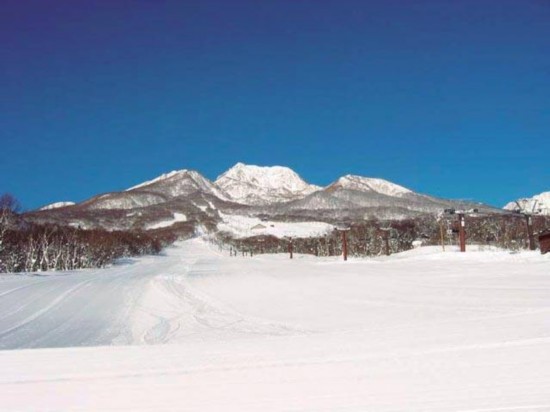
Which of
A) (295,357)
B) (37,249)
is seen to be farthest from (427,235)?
(295,357)

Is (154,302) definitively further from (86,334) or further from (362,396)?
(362,396)

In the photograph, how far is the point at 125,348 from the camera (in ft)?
31.4

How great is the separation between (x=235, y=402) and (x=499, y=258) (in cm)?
3092

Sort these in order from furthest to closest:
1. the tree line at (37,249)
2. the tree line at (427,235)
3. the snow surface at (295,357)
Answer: the tree line at (427,235)
the tree line at (37,249)
the snow surface at (295,357)

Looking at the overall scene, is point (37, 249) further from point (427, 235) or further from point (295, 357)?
point (295, 357)

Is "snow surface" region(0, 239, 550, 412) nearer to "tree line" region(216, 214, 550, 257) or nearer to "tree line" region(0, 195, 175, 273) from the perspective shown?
"tree line" region(0, 195, 175, 273)

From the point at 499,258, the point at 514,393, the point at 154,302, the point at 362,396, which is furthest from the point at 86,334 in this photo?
the point at 499,258

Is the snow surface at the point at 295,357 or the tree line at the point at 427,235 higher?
the tree line at the point at 427,235

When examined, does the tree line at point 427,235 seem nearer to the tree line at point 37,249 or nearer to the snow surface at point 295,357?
the tree line at point 37,249

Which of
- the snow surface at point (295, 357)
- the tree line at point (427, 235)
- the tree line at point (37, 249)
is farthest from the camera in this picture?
the tree line at point (427, 235)

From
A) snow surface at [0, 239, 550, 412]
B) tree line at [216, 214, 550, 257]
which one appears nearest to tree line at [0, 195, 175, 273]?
tree line at [216, 214, 550, 257]

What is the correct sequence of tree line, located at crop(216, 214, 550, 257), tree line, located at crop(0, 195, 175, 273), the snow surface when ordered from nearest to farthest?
the snow surface
tree line, located at crop(0, 195, 175, 273)
tree line, located at crop(216, 214, 550, 257)

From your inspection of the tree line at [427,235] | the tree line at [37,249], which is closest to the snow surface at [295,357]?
the tree line at [37,249]

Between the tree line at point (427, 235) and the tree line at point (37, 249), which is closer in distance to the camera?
the tree line at point (37, 249)
